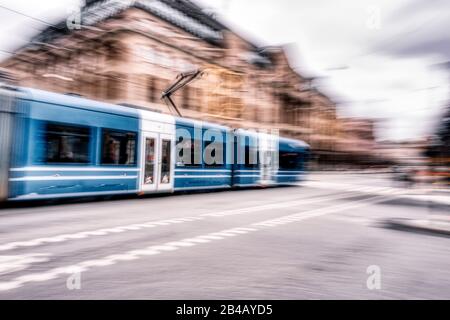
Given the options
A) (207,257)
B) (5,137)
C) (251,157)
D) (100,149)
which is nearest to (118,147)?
(100,149)

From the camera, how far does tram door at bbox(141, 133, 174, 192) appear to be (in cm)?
1323

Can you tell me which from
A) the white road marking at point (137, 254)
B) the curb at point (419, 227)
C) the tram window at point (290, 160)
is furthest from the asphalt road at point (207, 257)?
the tram window at point (290, 160)

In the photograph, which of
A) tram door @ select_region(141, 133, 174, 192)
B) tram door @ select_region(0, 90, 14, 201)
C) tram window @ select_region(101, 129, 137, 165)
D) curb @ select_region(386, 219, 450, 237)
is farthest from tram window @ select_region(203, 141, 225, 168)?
tram door @ select_region(0, 90, 14, 201)

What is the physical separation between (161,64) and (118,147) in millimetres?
23478

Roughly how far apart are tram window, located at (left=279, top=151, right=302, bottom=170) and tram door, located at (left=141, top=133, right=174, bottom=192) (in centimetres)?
953

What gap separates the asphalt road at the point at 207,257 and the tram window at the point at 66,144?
1438mm

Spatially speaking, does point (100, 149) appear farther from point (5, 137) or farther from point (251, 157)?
point (251, 157)

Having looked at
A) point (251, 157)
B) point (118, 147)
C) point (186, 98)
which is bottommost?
point (118, 147)

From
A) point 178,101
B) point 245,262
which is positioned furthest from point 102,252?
point 178,101

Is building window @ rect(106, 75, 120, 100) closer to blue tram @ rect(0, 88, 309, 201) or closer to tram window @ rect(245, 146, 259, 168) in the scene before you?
tram window @ rect(245, 146, 259, 168)

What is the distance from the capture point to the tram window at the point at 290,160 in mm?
22434

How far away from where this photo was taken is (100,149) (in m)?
11.7

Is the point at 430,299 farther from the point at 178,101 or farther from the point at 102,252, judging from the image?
the point at 178,101
